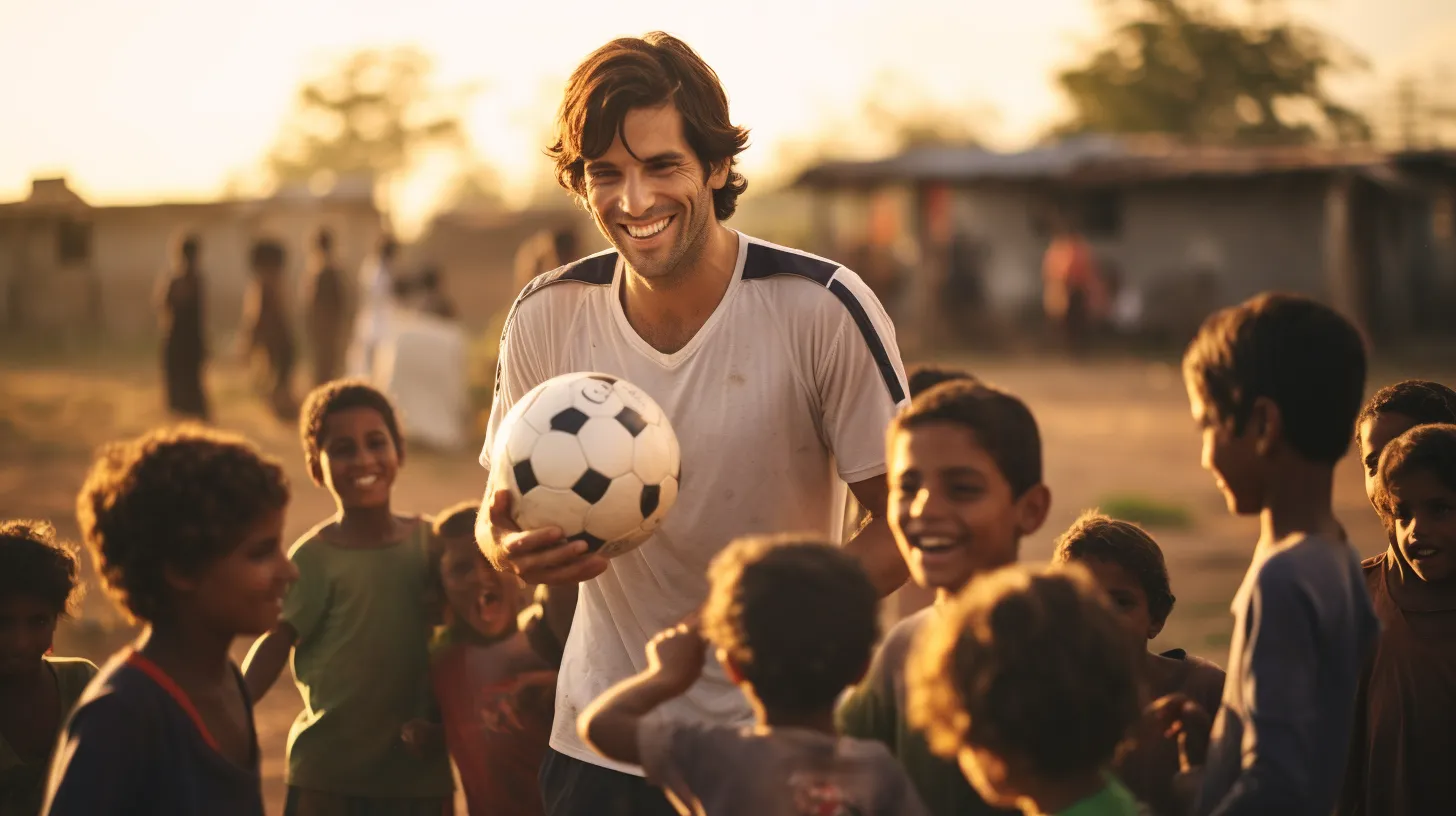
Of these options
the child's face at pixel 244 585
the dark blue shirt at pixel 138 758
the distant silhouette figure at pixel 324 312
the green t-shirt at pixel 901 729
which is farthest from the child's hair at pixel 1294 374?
the distant silhouette figure at pixel 324 312

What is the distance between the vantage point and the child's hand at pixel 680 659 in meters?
2.66

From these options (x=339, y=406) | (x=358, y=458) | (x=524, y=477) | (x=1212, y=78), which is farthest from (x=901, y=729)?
(x=1212, y=78)

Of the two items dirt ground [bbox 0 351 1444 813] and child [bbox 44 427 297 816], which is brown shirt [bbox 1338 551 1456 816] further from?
dirt ground [bbox 0 351 1444 813]

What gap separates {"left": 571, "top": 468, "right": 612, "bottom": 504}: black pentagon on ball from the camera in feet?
9.91

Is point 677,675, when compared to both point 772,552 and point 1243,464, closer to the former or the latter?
point 772,552

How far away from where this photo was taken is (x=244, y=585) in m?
2.77

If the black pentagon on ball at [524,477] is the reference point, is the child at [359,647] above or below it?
below

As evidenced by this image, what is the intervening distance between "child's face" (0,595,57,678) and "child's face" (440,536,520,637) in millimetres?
1102

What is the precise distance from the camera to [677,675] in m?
2.66

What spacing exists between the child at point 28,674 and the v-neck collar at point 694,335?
4.48 feet

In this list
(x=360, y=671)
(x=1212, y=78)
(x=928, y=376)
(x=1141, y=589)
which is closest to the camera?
(x=1141, y=589)

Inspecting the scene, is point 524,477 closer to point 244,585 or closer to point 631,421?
point 631,421

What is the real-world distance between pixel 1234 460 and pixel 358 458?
2.50m

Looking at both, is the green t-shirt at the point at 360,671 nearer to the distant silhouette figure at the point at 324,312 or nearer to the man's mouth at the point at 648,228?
the man's mouth at the point at 648,228
